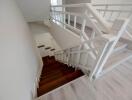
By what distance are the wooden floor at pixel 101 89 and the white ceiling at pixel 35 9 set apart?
8.90 feet

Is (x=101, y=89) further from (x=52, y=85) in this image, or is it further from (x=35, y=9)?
(x=35, y=9)

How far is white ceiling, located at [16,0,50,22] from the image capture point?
3.49 m

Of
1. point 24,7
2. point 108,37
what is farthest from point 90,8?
point 24,7

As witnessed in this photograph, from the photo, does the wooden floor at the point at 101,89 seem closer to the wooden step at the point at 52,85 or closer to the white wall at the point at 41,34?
the wooden step at the point at 52,85

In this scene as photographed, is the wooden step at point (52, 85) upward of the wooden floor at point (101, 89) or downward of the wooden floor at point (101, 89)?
downward

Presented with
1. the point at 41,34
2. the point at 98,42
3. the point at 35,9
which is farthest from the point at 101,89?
the point at 41,34

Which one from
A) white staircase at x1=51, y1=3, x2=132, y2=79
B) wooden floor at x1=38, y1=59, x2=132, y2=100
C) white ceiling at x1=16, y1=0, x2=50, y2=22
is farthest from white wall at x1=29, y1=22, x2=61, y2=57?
wooden floor at x1=38, y1=59, x2=132, y2=100

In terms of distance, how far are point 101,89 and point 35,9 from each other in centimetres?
314

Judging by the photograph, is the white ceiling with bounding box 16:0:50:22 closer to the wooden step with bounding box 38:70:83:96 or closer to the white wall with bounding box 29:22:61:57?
the white wall with bounding box 29:22:61:57

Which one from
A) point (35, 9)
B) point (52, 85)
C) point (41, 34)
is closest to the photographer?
point (52, 85)

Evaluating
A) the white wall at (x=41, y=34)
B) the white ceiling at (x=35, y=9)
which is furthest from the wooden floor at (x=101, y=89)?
the white wall at (x=41, y=34)

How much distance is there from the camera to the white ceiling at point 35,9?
137 inches

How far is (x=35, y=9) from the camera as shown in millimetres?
3719

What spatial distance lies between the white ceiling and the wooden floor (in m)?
2.71
